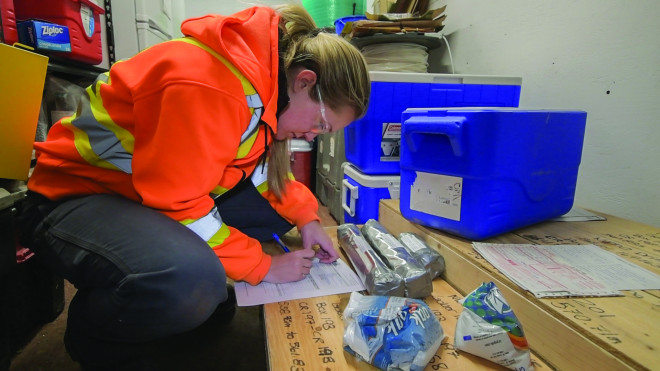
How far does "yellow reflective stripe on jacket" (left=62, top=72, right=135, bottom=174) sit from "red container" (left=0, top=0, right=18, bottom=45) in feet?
1.33

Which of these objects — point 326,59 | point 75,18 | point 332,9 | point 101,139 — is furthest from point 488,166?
point 332,9

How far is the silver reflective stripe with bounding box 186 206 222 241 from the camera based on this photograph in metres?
0.60

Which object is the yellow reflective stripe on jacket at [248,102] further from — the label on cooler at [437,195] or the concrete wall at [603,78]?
the label on cooler at [437,195]

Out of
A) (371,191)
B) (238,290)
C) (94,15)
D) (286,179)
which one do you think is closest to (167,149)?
(238,290)

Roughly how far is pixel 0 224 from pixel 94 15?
31.8 inches

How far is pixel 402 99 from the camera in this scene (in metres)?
1.09

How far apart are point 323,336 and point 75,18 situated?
1138 mm

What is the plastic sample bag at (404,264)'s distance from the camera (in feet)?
1.99

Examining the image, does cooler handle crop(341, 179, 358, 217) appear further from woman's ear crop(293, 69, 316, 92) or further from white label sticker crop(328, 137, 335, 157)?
woman's ear crop(293, 69, 316, 92)

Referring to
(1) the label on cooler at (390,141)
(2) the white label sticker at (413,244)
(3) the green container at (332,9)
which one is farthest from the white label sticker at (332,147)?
(2) the white label sticker at (413,244)

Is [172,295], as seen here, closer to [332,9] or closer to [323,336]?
[323,336]

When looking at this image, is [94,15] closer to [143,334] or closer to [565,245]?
[143,334]

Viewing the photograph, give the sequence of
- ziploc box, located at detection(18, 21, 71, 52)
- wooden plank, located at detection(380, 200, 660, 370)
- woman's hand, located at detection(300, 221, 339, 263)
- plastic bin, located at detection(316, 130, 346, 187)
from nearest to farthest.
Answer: wooden plank, located at detection(380, 200, 660, 370) → woman's hand, located at detection(300, 221, 339, 263) → ziploc box, located at detection(18, 21, 71, 52) → plastic bin, located at detection(316, 130, 346, 187)

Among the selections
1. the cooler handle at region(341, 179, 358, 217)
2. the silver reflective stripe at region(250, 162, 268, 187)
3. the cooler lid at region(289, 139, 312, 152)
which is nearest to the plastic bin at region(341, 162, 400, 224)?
the cooler handle at region(341, 179, 358, 217)
